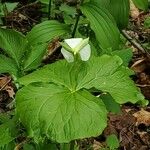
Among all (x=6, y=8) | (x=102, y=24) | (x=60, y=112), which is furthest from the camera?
(x=6, y=8)

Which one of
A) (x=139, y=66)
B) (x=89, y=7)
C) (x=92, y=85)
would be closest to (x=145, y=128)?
(x=139, y=66)

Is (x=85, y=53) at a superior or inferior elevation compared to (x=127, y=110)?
superior

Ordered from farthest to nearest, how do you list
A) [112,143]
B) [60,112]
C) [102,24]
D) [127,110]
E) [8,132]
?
[127,110]
[112,143]
[102,24]
[8,132]
[60,112]

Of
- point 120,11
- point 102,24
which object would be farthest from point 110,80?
point 120,11

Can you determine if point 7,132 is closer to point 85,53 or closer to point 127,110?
point 85,53

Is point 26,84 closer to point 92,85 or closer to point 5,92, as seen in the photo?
point 92,85

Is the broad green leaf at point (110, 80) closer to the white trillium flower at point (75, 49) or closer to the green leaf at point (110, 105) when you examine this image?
the white trillium flower at point (75, 49)

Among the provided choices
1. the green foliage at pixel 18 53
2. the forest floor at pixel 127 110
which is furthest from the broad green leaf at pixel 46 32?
the forest floor at pixel 127 110
